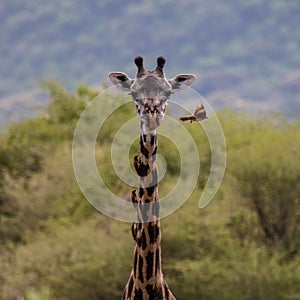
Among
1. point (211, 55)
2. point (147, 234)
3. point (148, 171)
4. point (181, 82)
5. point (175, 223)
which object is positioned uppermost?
point (211, 55)

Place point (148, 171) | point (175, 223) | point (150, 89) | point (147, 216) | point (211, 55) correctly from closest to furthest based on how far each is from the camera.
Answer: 1. point (150, 89)
2. point (148, 171)
3. point (147, 216)
4. point (175, 223)
5. point (211, 55)

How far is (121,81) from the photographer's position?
37.5 ft

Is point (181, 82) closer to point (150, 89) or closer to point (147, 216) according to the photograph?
point (150, 89)

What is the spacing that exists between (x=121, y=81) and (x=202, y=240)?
18.0 meters

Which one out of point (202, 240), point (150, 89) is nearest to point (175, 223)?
point (202, 240)

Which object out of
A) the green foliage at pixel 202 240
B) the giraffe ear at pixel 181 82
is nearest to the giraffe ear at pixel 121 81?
the giraffe ear at pixel 181 82

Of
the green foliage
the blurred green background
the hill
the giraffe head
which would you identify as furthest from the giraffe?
the hill

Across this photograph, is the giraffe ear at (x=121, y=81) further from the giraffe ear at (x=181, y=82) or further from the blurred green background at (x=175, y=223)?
the blurred green background at (x=175, y=223)

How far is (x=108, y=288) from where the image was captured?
1141 inches

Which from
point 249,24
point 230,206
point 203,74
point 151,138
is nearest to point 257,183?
point 230,206

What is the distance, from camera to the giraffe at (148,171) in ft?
35.7

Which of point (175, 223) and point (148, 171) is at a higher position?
point (175, 223)

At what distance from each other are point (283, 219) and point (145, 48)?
164 metres

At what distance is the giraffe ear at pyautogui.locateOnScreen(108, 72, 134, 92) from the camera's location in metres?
11.4
